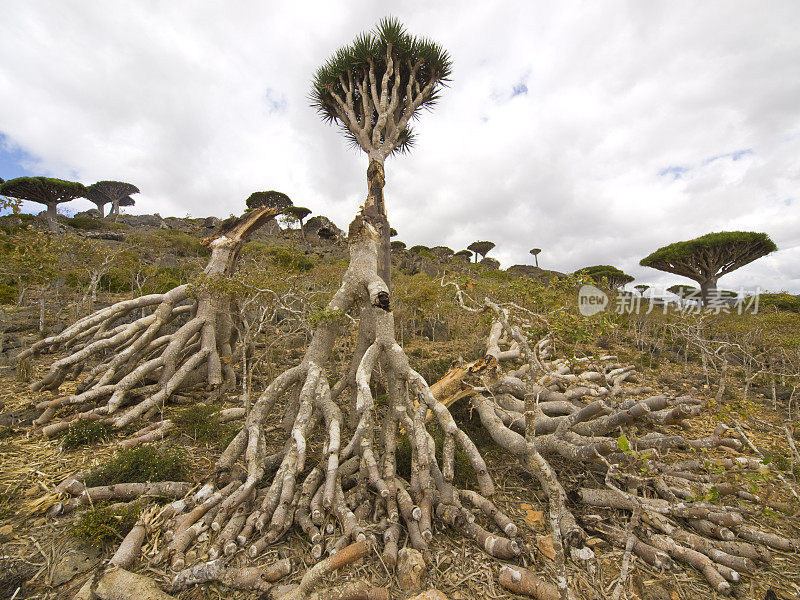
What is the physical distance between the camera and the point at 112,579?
8.47 feet

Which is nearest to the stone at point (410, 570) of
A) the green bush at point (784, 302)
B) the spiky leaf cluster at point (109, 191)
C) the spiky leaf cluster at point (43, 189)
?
the green bush at point (784, 302)

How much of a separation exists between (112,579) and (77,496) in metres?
1.71

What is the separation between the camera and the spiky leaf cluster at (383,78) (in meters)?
8.51

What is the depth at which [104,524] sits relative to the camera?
310 centimetres

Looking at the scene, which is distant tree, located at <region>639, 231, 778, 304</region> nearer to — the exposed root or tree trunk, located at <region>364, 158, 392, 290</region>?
tree trunk, located at <region>364, 158, 392, 290</region>

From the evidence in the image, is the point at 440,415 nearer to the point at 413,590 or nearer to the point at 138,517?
the point at 413,590

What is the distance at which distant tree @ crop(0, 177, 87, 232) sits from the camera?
105 ft

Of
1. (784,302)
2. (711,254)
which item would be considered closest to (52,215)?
(711,254)

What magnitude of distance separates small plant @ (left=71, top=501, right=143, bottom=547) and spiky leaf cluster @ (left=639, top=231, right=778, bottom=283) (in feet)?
111

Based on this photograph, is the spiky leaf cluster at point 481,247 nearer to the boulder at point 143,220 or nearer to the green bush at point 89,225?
the boulder at point 143,220

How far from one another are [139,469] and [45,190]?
1816 inches

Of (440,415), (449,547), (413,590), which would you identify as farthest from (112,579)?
(440,415)

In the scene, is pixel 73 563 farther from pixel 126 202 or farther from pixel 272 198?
pixel 126 202

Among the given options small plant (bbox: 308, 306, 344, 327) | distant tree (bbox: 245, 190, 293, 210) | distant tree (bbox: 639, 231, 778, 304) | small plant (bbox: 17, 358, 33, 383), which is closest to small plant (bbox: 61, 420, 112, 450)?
small plant (bbox: 17, 358, 33, 383)
